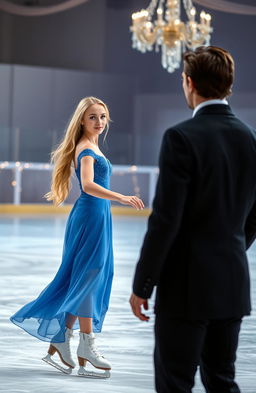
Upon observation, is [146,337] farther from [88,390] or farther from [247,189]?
[247,189]

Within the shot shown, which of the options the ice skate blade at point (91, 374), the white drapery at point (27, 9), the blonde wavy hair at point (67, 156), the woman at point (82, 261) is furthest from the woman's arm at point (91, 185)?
the white drapery at point (27, 9)

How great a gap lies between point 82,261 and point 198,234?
143 cm

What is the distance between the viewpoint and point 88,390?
3.25 m

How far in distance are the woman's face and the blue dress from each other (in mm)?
112

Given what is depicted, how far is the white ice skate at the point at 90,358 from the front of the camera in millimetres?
3498

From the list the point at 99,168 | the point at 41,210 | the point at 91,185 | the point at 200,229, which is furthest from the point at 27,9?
the point at 200,229

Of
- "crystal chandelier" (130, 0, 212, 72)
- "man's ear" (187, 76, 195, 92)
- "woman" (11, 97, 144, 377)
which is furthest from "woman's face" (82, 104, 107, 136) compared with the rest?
"crystal chandelier" (130, 0, 212, 72)

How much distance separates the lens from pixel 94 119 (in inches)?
145

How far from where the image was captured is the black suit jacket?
212cm

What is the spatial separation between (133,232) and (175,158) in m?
11.3

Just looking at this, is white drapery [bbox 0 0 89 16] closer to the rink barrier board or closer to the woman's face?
the rink barrier board

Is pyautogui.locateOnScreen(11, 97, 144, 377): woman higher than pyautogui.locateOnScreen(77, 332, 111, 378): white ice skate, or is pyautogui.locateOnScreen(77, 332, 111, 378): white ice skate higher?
pyautogui.locateOnScreen(11, 97, 144, 377): woman

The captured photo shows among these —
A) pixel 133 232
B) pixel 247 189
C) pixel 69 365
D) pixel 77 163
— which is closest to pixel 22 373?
pixel 69 365

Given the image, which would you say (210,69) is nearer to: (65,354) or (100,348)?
(65,354)
